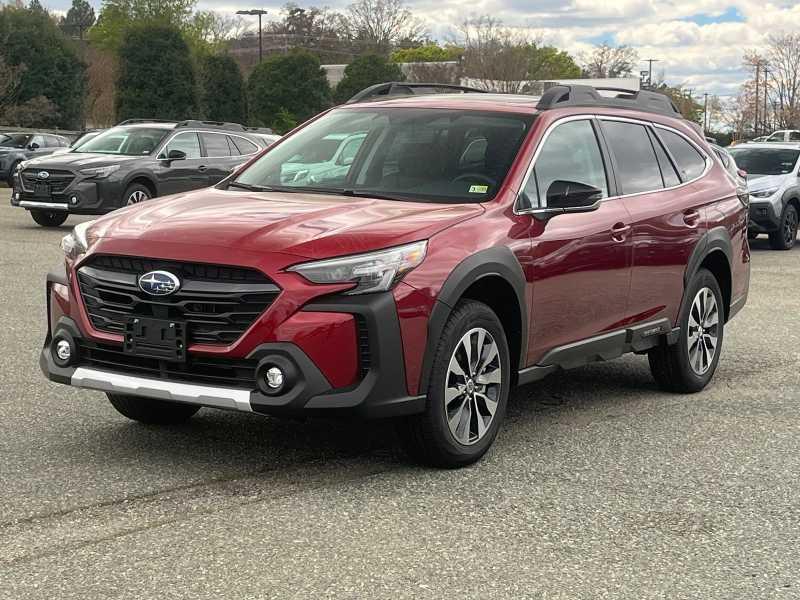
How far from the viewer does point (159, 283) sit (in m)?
5.27

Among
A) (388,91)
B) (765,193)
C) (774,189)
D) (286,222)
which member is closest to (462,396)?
(286,222)

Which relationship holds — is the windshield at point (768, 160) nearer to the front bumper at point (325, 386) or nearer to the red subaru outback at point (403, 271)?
the red subaru outback at point (403, 271)

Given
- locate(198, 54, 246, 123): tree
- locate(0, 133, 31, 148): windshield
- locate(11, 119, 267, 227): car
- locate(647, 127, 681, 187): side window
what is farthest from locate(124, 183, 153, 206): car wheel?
locate(198, 54, 246, 123): tree

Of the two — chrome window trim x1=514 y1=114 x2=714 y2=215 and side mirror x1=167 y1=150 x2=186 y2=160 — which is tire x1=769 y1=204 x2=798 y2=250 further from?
chrome window trim x1=514 y1=114 x2=714 y2=215

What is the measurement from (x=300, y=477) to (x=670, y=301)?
290cm

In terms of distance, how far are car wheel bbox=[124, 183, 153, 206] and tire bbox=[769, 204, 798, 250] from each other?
985cm

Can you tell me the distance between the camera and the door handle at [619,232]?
673 cm

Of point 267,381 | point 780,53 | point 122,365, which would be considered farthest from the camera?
point 780,53

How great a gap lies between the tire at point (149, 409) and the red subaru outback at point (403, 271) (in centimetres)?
1

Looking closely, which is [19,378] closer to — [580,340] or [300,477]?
[300,477]

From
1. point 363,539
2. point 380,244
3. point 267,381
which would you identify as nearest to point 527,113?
point 380,244

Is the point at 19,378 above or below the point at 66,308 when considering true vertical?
below

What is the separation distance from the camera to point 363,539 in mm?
4680

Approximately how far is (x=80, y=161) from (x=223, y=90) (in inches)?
1381
